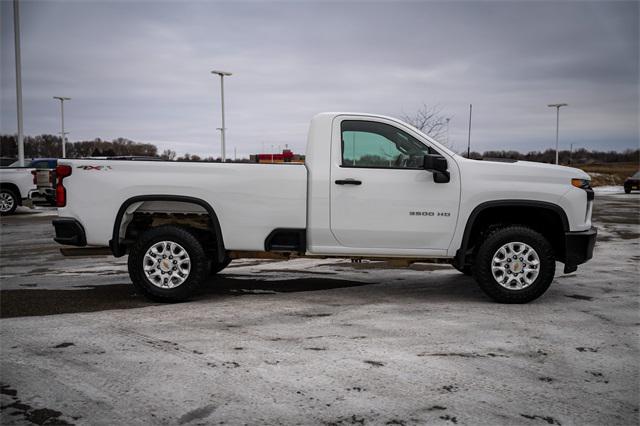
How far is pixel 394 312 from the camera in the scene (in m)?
5.74

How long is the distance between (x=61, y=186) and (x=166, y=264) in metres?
1.50

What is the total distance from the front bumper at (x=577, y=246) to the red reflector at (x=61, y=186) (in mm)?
5725

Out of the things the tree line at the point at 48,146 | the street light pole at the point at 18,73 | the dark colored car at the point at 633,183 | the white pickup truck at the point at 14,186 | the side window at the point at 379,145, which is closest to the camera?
the side window at the point at 379,145

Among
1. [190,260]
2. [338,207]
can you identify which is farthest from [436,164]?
[190,260]

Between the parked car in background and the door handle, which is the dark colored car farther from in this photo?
the door handle

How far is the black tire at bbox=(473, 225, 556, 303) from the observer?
19.9ft

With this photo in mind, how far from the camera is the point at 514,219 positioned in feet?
21.3

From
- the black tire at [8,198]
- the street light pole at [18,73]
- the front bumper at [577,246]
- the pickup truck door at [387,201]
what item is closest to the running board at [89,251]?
the pickup truck door at [387,201]

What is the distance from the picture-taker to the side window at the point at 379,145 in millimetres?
6184

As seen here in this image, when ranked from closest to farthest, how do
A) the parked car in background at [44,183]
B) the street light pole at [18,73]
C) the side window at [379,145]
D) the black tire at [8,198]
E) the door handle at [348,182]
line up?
the door handle at [348,182] → the side window at [379,145] → the parked car in background at [44,183] → the black tire at [8,198] → the street light pole at [18,73]

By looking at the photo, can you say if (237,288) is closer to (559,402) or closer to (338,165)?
(338,165)

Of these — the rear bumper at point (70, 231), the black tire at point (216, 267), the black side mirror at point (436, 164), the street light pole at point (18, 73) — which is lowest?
the black tire at point (216, 267)

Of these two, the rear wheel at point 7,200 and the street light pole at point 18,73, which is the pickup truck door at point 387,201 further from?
the street light pole at point 18,73

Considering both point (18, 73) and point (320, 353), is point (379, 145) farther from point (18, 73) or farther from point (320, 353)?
point (18, 73)
